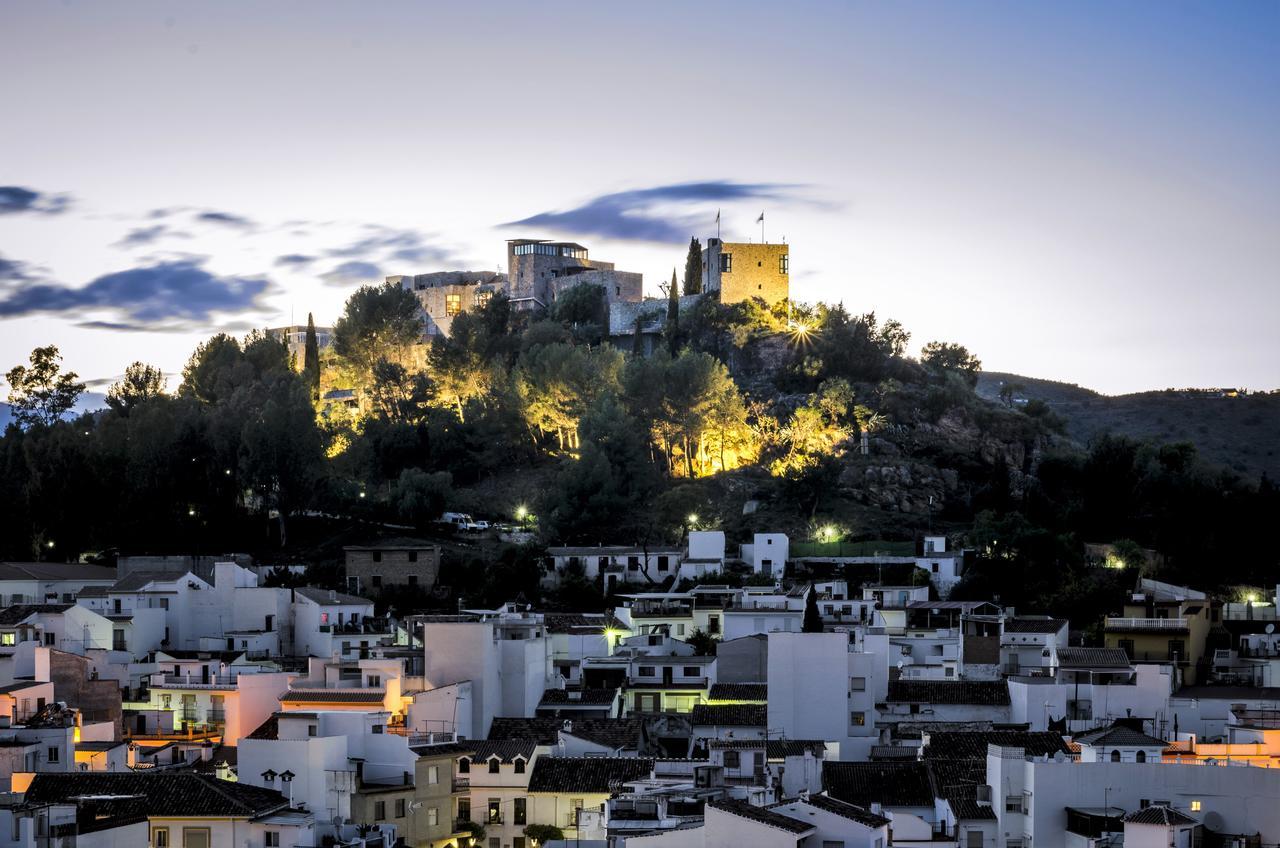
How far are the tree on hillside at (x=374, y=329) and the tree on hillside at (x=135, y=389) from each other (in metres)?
6.41

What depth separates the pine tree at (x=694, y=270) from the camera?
70812 millimetres

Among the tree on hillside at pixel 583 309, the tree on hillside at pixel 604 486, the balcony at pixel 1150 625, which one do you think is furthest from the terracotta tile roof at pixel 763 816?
the tree on hillside at pixel 583 309

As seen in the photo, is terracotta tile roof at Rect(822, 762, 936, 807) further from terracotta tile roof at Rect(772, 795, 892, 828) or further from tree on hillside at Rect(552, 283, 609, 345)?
tree on hillside at Rect(552, 283, 609, 345)

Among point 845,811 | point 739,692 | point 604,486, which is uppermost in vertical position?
point 604,486

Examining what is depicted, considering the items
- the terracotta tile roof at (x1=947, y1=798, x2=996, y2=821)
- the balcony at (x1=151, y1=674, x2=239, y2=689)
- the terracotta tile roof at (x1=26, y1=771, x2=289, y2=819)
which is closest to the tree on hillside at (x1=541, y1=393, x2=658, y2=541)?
the balcony at (x1=151, y1=674, x2=239, y2=689)

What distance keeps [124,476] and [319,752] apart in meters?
31.1

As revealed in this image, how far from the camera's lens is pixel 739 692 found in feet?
116

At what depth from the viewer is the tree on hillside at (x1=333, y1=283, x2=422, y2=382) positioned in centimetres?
6838

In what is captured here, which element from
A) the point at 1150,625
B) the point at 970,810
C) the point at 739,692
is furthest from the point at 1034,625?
the point at 970,810

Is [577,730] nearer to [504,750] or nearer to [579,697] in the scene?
[504,750]

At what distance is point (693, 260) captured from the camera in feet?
235

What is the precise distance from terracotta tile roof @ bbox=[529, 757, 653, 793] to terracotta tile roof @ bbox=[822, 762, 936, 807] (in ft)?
8.73

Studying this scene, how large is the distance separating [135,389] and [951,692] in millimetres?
37146

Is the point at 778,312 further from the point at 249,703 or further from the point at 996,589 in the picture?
the point at 249,703
